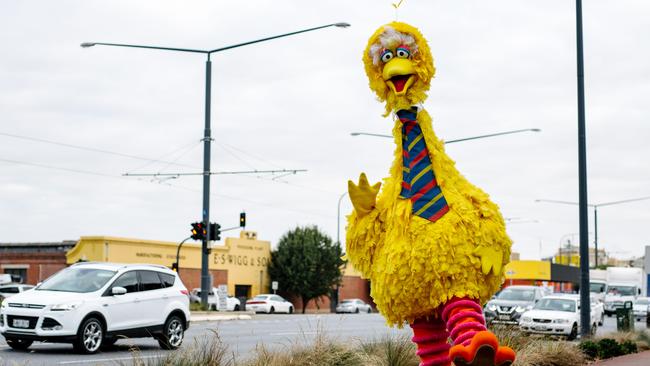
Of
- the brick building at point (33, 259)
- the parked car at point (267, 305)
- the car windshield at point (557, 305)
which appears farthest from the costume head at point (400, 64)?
the brick building at point (33, 259)

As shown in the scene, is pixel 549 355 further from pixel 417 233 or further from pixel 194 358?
pixel 417 233

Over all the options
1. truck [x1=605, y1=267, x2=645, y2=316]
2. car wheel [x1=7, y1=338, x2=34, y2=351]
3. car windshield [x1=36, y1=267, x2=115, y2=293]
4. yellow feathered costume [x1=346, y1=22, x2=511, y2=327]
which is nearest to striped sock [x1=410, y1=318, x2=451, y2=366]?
yellow feathered costume [x1=346, y1=22, x2=511, y2=327]

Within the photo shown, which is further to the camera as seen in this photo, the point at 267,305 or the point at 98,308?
the point at 267,305

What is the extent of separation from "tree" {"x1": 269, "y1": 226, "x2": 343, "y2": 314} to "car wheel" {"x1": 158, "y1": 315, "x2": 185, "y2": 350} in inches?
1498

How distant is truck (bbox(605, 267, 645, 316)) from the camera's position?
47.2 metres

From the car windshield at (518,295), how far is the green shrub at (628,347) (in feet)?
37.3

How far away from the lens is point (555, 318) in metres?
23.6

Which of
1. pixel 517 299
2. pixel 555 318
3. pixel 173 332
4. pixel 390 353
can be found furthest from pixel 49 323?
pixel 517 299

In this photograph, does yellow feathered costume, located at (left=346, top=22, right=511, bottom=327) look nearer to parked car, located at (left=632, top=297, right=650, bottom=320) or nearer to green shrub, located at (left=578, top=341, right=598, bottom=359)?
green shrub, located at (left=578, top=341, right=598, bottom=359)

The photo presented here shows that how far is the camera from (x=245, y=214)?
3191cm

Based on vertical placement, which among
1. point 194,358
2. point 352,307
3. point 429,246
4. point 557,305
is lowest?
point 352,307

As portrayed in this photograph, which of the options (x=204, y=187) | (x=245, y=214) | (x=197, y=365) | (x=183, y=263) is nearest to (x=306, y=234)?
(x=183, y=263)

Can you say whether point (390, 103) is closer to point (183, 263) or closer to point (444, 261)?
point (444, 261)

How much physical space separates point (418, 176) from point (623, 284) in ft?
151
